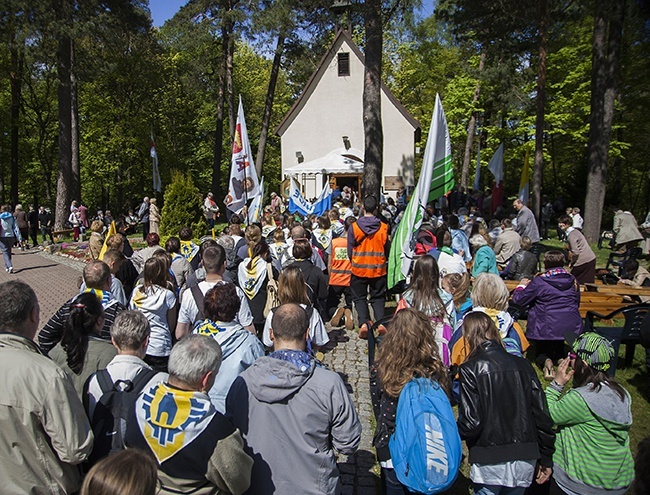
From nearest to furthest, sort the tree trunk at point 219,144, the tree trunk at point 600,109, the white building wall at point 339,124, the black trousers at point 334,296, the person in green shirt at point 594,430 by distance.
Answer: the person in green shirt at point 594,430 → the black trousers at point 334,296 → the tree trunk at point 600,109 → the tree trunk at point 219,144 → the white building wall at point 339,124

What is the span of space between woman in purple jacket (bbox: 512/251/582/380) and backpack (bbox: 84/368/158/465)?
15.2 ft

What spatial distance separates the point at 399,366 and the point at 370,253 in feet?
13.2

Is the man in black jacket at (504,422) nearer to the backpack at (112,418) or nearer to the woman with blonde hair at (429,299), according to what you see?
the woman with blonde hair at (429,299)

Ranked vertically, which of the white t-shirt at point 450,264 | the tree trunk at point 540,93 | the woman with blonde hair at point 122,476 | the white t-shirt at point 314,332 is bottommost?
the white t-shirt at point 314,332

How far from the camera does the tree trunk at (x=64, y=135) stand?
19828 mm

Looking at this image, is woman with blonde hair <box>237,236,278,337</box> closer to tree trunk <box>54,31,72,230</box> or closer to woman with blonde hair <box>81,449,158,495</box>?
woman with blonde hair <box>81,449,158,495</box>

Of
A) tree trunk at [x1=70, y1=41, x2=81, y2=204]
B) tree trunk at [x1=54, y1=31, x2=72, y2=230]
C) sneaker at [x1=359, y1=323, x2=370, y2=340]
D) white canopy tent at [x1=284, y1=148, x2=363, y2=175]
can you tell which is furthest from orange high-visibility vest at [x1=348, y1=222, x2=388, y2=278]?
tree trunk at [x1=70, y1=41, x2=81, y2=204]

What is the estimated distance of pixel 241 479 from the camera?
2383 millimetres

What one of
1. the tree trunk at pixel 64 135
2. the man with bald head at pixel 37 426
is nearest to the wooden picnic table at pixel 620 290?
the man with bald head at pixel 37 426

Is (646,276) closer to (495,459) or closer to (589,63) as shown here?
(495,459)

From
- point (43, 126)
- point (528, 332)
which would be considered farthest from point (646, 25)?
point (43, 126)

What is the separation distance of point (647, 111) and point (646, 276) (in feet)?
72.7

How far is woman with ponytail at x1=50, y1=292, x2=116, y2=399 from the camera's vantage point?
317 centimetres

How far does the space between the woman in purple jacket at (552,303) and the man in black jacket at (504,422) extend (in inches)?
124
